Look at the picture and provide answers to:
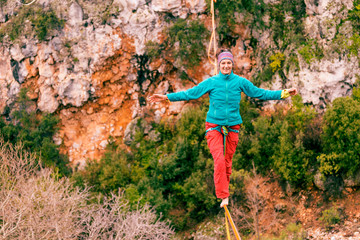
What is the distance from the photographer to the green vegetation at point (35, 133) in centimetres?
1877

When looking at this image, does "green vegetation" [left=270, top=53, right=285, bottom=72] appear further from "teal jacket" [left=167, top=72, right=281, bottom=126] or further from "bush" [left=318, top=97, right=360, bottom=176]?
"teal jacket" [left=167, top=72, right=281, bottom=126]

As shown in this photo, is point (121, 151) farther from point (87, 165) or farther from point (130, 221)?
point (130, 221)

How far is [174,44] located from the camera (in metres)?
18.8

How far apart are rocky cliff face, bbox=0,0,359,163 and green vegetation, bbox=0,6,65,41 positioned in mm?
278

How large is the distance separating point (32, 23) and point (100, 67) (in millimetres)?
4557

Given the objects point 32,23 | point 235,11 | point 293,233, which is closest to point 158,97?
point 293,233

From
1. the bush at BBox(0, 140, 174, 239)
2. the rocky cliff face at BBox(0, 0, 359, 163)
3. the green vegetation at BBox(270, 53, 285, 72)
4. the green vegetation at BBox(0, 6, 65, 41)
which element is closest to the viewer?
the bush at BBox(0, 140, 174, 239)

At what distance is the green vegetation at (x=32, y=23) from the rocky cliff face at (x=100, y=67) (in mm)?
278

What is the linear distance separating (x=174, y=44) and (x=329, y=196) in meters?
10.9

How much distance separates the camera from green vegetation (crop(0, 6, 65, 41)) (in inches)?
746

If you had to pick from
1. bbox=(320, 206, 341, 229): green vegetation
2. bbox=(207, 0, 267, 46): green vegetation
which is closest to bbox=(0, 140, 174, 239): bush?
bbox=(320, 206, 341, 229): green vegetation

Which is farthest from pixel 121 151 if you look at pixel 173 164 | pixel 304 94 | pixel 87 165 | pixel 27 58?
pixel 304 94

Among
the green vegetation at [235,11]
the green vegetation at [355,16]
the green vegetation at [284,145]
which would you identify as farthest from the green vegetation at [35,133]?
the green vegetation at [355,16]

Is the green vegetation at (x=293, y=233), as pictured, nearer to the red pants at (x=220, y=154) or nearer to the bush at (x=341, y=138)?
the bush at (x=341, y=138)
